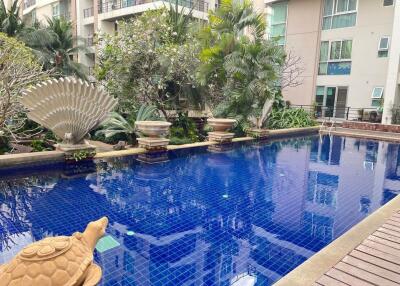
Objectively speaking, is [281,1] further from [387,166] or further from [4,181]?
[4,181]

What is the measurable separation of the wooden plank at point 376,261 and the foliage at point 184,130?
779 cm

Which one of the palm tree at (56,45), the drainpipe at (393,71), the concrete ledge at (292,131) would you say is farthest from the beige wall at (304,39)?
the palm tree at (56,45)

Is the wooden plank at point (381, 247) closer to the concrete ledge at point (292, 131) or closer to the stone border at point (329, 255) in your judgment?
the stone border at point (329, 255)

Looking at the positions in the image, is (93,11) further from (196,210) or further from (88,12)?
(196,210)

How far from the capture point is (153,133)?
Result: 344 inches

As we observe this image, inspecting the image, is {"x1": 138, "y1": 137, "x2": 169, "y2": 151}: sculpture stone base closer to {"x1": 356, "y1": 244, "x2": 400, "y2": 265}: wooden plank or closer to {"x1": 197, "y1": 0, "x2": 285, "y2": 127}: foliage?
{"x1": 197, "y1": 0, "x2": 285, "y2": 127}: foliage

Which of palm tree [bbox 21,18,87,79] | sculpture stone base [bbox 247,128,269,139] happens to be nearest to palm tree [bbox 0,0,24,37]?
palm tree [bbox 21,18,87,79]

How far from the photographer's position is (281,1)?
2138cm

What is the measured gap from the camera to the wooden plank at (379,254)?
10.4 feet

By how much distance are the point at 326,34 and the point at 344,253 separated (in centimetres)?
1961

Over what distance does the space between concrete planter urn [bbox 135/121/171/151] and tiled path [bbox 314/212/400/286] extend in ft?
19.9

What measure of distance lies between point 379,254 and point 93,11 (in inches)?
1080

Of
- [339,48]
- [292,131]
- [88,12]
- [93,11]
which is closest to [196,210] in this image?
[292,131]

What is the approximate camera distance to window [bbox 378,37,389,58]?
17.5 m
